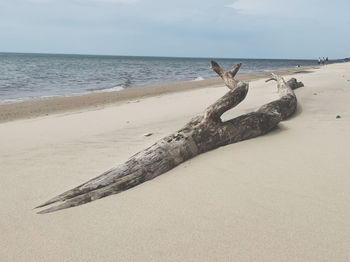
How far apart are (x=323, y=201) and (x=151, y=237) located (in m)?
1.48

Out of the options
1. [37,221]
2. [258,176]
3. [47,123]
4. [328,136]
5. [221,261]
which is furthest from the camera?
[47,123]

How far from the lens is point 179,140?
3467 mm

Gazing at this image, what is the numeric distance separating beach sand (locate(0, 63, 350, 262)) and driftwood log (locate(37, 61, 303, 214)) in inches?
3.9

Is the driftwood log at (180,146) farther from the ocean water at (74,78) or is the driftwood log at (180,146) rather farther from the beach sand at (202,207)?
the ocean water at (74,78)

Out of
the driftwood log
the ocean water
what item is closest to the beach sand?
the driftwood log

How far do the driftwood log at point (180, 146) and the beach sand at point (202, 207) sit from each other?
0.10m

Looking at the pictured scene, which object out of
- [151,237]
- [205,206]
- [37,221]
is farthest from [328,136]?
[37,221]

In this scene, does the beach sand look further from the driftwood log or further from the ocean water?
the ocean water

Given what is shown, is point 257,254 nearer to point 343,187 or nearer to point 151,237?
point 151,237

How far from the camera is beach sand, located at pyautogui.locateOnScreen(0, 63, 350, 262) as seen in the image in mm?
1886

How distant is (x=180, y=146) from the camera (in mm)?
3449

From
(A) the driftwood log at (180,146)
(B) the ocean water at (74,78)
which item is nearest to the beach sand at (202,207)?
(A) the driftwood log at (180,146)

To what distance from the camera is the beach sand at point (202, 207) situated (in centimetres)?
189

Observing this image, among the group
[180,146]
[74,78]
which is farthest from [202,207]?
[74,78]
